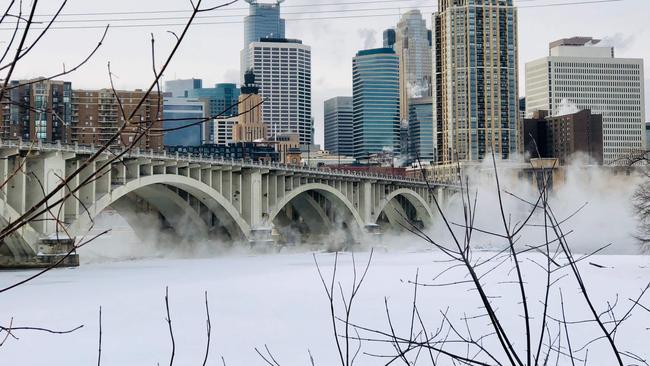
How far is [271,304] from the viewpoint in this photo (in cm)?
3009

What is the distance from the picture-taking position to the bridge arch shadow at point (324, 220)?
3270 inches

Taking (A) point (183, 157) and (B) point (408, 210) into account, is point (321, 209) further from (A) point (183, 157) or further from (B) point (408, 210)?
(A) point (183, 157)

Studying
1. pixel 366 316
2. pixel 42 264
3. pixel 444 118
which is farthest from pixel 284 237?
pixel 444 118

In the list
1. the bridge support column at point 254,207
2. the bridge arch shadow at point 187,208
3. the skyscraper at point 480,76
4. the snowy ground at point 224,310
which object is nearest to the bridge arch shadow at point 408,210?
the bridge support column at point 254,207

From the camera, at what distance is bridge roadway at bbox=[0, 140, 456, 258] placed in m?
45.4

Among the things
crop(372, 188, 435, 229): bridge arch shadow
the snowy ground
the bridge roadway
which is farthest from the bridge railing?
the snowy ground

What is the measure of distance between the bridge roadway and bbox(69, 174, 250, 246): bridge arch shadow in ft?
0.30

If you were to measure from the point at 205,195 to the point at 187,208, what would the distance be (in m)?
4.55

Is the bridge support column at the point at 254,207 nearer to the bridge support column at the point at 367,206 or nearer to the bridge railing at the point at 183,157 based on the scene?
the bridge railing at the point at 183,157

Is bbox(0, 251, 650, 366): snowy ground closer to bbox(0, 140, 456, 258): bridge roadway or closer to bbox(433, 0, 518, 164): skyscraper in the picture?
bbox(0, 140, 456, 258): bridge roadway

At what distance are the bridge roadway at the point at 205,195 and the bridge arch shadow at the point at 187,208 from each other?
0.09 meters

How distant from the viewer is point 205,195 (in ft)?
205

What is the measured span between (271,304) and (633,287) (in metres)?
16.1

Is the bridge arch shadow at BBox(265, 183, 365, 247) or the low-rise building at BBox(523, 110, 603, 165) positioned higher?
the low-rise building at BBox(523, 110, 603, 165)
